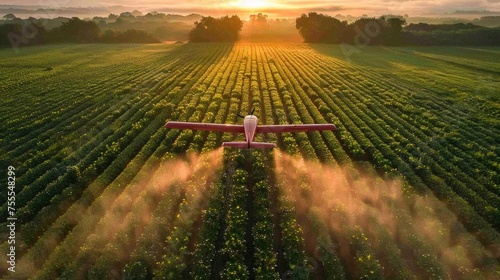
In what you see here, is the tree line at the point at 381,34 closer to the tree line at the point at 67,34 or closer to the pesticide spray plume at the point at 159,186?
the tree line at the point at 67,34

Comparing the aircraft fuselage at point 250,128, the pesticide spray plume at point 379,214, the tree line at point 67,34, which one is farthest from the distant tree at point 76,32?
the pesticide spray plume at point 379,214

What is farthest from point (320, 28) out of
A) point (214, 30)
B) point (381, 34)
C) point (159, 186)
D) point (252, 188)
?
point (159, 186)

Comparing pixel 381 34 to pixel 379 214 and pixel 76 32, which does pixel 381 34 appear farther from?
pixel 76 32

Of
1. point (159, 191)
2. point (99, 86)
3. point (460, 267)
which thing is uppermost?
point (99, 86)

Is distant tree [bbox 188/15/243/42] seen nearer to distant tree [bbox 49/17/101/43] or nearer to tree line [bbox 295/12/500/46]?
tree line [bbox 295/12/500/46]

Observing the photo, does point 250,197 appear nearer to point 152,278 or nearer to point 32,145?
point 152,278

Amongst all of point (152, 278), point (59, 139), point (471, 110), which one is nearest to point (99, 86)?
point (59, 139)

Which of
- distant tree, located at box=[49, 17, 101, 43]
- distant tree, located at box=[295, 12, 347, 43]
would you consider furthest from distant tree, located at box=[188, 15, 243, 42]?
distant tree, located at box=[49, 17, 101, 43]
